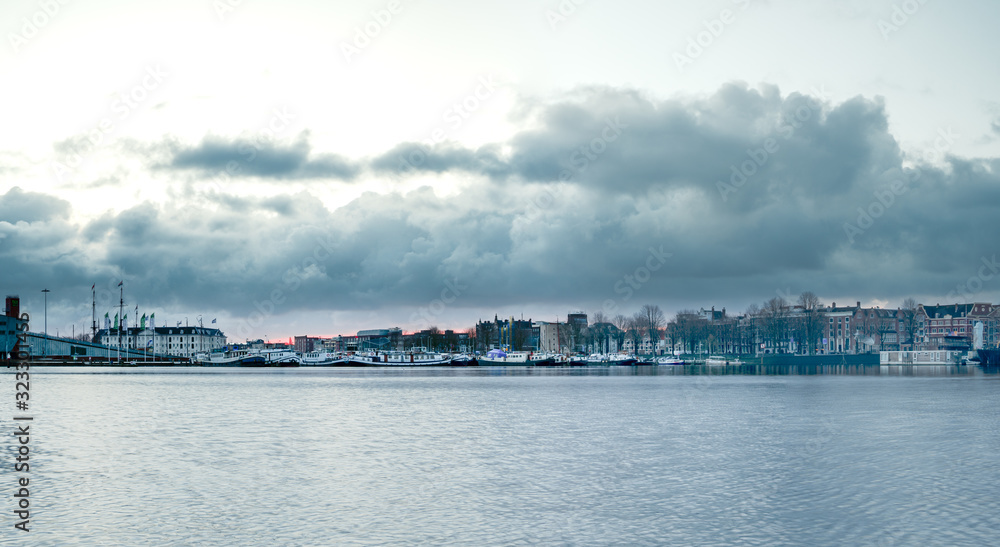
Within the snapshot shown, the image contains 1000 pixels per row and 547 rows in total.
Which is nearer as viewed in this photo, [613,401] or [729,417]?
[729,417]

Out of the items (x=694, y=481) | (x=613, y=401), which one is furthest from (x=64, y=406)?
(x=694, y=481)

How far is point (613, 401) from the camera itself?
66.3 m

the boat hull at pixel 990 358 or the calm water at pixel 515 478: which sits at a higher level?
the calm water at pixel 515 478

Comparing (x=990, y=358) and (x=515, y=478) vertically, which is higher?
(x=515, y=478)

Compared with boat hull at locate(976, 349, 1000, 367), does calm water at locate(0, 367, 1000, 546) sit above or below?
above

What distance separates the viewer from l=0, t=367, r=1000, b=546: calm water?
760 inches

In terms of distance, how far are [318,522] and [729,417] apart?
35.4m

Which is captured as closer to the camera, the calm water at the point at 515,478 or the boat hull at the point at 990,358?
the calm water at the point at 515,478

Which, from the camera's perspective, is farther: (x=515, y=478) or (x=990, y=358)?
(x=990, y=358)

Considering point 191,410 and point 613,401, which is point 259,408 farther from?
point 613,401

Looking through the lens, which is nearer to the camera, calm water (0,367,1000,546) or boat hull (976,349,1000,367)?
calm water (0,367,1000,546)

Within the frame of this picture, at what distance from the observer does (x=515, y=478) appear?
2709 centimetres

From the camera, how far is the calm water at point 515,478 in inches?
760

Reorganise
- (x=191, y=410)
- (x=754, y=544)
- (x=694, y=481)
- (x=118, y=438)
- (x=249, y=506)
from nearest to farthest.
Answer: (x=754, y=544)
(x=249, y=506)
(x=694, y=481)
(x=118, y=438)
(x=191, y=410)
